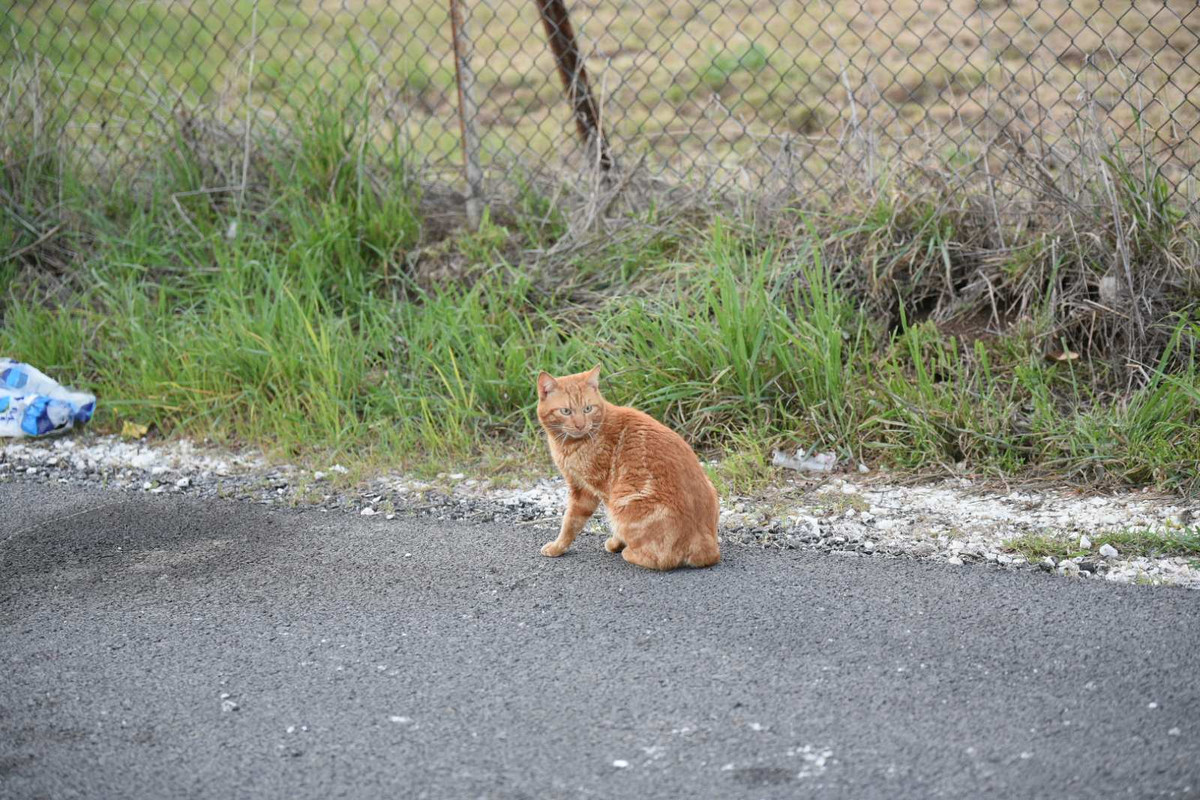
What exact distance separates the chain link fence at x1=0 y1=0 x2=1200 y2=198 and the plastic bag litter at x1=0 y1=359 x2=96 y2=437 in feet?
5.22

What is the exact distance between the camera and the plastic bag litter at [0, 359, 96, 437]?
5.71 m

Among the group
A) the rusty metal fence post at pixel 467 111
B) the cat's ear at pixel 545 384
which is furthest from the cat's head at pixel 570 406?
the rusty metal fence post at pixel 467 111

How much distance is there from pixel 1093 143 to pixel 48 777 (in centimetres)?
474

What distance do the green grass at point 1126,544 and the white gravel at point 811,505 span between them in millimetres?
26

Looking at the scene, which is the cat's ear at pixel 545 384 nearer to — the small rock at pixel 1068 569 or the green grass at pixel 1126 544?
the green grass at pixel 1126 544

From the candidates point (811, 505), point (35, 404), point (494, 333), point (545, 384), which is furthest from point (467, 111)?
point (811, 505)

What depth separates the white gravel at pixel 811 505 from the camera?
402 cm

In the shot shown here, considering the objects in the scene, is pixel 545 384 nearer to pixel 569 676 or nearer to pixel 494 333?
pixel 569 676

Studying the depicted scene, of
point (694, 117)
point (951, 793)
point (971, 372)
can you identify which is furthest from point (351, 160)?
point (951, 793)

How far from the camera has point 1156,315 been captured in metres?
5.09

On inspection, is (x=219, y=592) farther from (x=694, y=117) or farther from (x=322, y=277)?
(x=694, y=117)

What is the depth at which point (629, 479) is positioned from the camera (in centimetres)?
392

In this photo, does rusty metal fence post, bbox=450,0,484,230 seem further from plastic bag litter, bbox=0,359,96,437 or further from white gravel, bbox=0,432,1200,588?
plastic bag litter, bbox=0,359,96,437

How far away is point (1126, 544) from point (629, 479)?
1.69 meters
